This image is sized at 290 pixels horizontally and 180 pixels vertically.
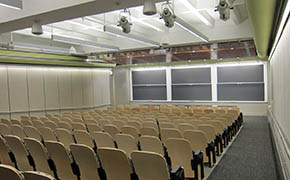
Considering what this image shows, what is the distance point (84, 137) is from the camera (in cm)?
464

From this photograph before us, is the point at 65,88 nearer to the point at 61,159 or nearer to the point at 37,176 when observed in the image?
the point at 61,159

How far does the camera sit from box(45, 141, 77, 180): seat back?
3276mm

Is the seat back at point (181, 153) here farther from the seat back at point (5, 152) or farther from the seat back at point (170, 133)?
the seat back at point (5, 152)

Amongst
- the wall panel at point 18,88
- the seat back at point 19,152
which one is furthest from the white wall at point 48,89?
the seat back at point 19,152

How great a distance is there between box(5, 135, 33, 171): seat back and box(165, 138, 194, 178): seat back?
7.79 ft


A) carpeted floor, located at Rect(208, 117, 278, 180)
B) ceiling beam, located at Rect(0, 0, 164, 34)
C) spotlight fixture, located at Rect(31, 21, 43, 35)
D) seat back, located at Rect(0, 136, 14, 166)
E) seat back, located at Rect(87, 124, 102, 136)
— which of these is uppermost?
ceiling beam, located at Rect(0, 0, 164, 34)

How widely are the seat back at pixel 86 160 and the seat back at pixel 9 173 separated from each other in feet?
3.58

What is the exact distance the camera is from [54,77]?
12.9 meters

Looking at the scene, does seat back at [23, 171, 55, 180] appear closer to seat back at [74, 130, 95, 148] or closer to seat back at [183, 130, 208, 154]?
seat back at [74, 130, 95, 148]

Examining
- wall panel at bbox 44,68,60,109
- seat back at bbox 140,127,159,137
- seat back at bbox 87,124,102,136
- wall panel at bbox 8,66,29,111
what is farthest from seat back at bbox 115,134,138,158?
wall panel at bbox 44,68,60,109

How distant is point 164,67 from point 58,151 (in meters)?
14.0

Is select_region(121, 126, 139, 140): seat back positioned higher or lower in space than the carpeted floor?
higher

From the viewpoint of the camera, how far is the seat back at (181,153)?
3.55m

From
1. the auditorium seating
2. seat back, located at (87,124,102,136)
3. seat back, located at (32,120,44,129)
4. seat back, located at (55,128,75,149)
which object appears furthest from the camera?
seat back, located at (32,120,44,129)
